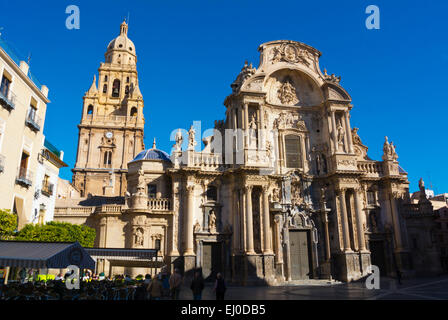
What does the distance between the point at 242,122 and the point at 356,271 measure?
15.5 meters

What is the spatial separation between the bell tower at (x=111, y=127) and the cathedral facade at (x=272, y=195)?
19.5 meters

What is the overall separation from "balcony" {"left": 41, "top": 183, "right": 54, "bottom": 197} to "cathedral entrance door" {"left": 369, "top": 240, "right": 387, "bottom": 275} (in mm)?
27209

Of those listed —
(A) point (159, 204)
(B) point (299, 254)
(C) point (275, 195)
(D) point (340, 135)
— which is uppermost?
(D) point (340, 135)

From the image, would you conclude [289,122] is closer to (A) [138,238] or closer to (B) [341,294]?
(A) [138,238]

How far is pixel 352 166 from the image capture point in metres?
30.6

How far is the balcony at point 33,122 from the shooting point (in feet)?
75.0

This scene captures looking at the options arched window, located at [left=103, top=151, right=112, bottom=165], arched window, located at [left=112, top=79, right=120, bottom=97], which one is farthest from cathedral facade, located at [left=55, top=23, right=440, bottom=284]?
arched window, located at [left=112, top=79, right=120, bottom=97]

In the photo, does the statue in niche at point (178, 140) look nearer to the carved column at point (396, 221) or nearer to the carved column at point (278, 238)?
the carved column at point (278, 238)

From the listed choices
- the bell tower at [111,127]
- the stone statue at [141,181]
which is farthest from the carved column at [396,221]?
the bell tower at [111,127]

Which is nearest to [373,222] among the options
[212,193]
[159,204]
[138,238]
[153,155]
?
[212,193]

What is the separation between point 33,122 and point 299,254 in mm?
22674

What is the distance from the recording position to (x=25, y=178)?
2264 cm
